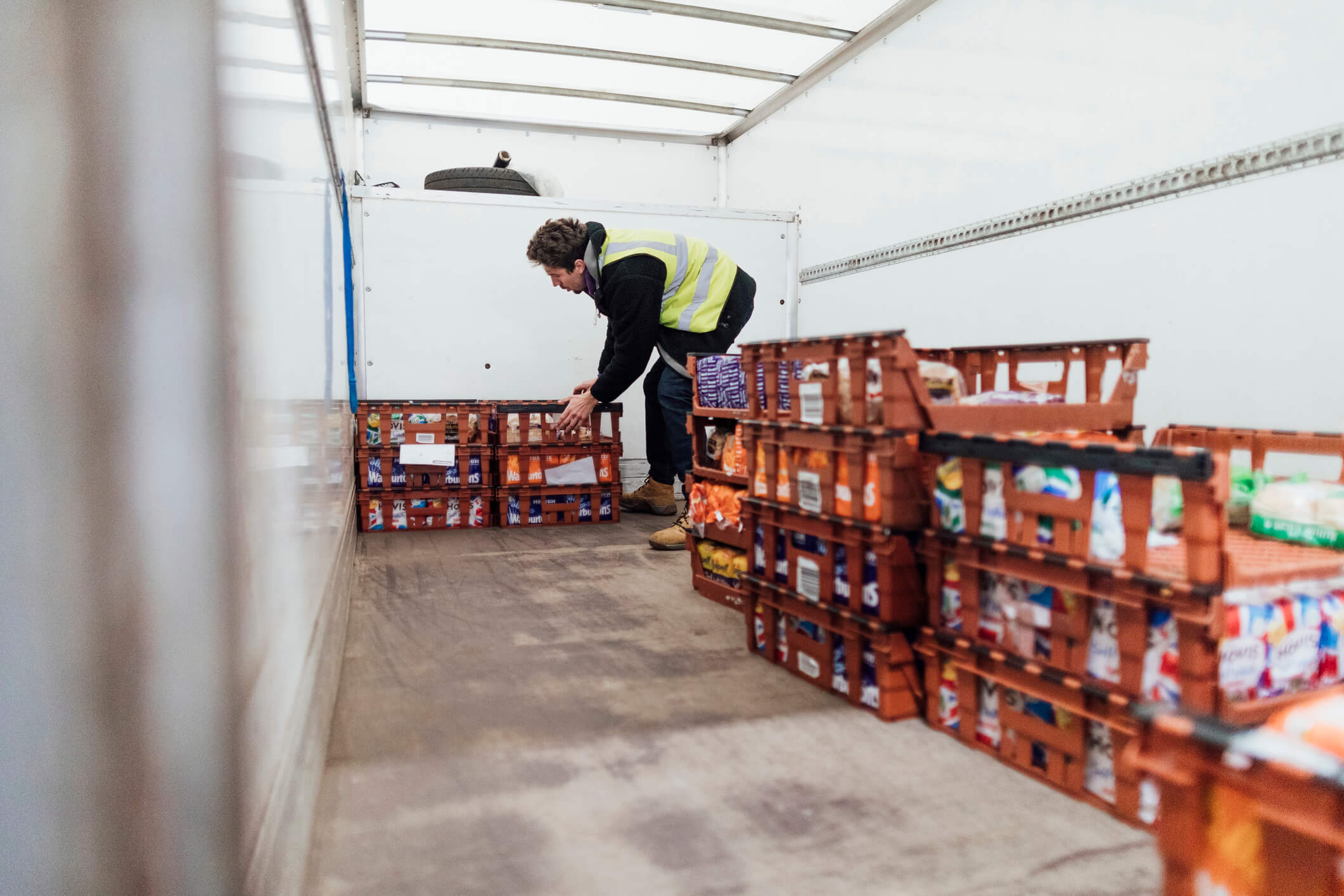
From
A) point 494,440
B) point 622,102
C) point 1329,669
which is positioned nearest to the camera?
point 1329,669

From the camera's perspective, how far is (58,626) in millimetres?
657

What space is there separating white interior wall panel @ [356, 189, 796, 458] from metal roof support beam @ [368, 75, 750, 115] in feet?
3.10

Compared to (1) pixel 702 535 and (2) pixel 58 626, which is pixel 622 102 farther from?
(2) pixel 58 626

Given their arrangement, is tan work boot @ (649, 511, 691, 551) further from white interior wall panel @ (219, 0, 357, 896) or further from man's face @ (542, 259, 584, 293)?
white interior wall panel @ (219, 0, 357, 896)

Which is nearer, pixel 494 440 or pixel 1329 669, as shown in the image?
pixel 1329 669

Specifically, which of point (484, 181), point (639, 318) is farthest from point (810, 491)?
point (484, 181)

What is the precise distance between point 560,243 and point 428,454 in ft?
5.18

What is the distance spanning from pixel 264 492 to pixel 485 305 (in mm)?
4899

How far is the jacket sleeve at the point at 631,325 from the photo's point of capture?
4.71 meters

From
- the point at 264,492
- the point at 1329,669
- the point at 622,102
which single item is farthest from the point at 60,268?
the point at 622,102

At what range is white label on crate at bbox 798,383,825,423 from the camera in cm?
258

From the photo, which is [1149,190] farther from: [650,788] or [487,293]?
[487,293]

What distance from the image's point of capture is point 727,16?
16.3ft

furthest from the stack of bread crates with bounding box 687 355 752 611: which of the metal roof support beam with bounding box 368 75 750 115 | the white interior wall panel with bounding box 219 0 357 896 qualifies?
the metal roof support beam with bounding box 368 75 750 115
